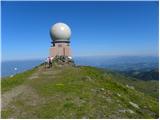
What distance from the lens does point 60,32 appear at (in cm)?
6316

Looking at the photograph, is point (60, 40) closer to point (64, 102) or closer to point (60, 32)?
point (60, 32)

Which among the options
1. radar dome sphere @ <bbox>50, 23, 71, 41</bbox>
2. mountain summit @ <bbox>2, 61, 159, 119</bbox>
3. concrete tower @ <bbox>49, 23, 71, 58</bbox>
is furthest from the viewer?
radar dome sphere @ <bbox>50, 23, 71, 41</bbox>

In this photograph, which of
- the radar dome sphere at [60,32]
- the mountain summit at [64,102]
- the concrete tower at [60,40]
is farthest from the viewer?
the radar dome sphere at [60,32]

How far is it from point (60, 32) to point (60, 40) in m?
1.62

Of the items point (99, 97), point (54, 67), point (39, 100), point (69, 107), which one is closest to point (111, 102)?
point (99, 97)

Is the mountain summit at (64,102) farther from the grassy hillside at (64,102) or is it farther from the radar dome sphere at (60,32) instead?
the radar dome sphere at (60,32)

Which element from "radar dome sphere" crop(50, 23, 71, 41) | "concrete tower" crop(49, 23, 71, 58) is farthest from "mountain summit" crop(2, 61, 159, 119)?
"radar dome sphere" crop(50, 23, 71, 41)

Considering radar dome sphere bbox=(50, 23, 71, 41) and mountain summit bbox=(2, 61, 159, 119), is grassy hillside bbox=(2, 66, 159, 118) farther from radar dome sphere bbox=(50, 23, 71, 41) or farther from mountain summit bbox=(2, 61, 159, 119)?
radar dome sphere bbox=(50, 23, 71, 41)

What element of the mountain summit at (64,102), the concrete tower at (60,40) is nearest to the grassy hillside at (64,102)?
the mountain summit at (64,102)

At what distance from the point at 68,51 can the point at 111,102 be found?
3694 cm

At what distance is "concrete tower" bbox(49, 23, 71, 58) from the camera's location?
61688 millimetres

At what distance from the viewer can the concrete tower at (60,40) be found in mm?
61688

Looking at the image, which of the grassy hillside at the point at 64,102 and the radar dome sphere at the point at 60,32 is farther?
the radar dome sphere at the point at 60,32

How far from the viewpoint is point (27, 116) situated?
72.2 feet
